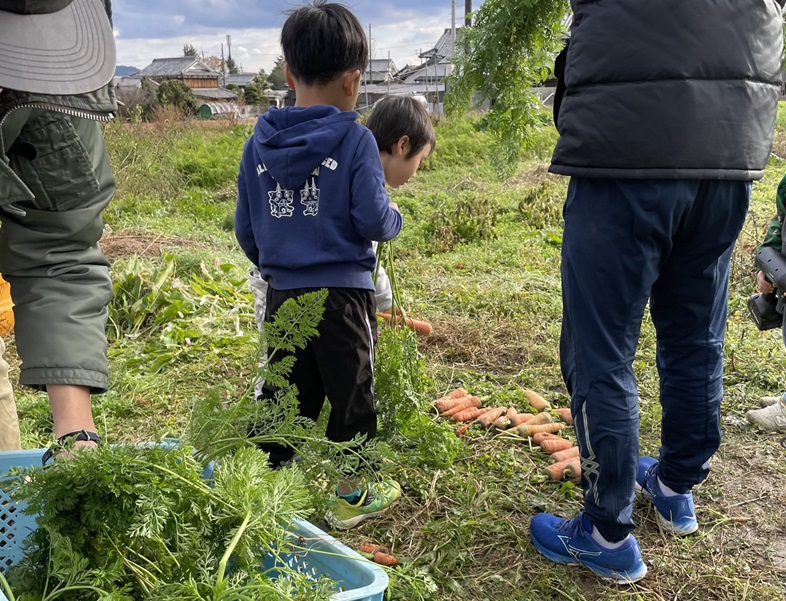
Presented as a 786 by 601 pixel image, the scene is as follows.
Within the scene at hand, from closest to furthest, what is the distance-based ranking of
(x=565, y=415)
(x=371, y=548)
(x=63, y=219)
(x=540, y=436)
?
(x=63, y=219)
(x=371, y=548)
(x=540, y=436)
(x=565, y=415)

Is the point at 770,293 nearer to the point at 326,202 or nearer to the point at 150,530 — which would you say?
the point at 326,202

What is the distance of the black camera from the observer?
8.20 feet

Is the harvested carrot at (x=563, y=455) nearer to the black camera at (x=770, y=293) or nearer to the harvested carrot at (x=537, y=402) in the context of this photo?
the harvested carrot at (x=537, y=402)

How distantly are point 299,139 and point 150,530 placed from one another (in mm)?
1497

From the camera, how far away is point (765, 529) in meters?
2.61

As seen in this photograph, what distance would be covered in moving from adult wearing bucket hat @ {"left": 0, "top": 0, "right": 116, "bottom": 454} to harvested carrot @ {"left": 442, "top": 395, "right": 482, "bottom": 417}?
1.96 meters

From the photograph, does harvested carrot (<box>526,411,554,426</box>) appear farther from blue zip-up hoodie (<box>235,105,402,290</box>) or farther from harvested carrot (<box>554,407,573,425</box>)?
blue zip-up hoodie (<box>235,105,402,290</box>)

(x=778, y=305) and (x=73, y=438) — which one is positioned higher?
(x=73, y=438)

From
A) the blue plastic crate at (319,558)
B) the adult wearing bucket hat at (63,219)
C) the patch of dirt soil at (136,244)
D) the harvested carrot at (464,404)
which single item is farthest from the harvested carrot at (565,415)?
the patch of dirt soil at (136,244)

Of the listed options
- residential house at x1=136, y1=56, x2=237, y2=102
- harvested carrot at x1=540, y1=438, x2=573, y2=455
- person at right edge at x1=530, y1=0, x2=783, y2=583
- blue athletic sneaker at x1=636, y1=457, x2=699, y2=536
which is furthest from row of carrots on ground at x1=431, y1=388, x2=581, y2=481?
residential house at x1=136, y1=56, x2=237, y2=102

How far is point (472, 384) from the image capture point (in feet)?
12.8

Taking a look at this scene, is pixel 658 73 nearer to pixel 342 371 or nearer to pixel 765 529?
pixel 342 371

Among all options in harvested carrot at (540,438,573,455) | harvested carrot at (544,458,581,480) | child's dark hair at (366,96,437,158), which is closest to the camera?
child's dark hair at (366,96,437,158)

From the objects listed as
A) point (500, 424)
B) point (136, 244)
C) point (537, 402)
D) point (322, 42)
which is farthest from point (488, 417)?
point (136, 244)
